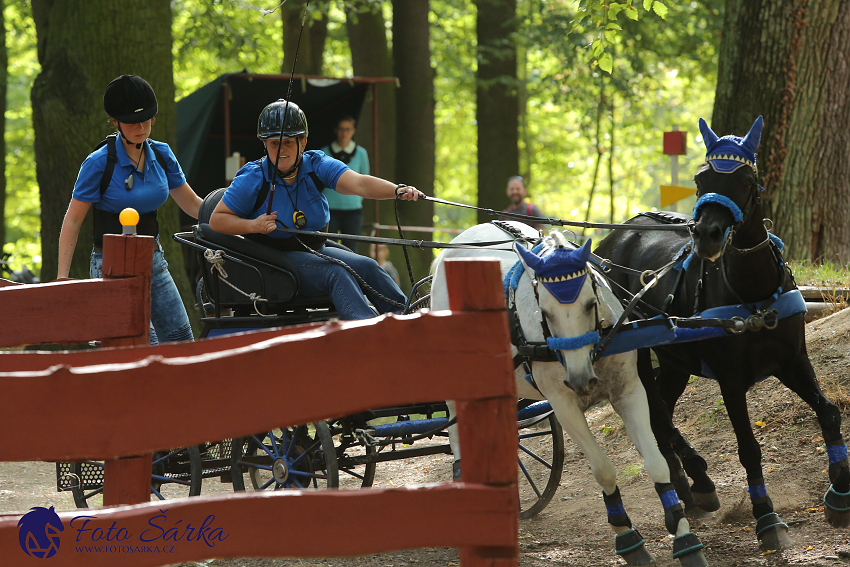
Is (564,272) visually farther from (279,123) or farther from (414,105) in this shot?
(414,105)

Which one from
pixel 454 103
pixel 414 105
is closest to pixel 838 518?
pixel 414 105

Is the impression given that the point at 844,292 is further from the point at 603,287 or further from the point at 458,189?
the point at 458,189

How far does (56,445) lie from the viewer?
2.03 meters

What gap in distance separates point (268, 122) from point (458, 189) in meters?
24.7

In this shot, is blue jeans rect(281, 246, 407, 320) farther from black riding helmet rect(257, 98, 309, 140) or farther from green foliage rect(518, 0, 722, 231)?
green foliage rect(518, 0, 722, 231)

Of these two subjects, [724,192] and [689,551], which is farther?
[724,192]

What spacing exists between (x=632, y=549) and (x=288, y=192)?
2846 mm

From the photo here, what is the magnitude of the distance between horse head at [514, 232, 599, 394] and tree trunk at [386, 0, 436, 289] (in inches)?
418

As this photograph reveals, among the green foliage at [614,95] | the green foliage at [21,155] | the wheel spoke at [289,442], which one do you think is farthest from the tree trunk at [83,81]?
the green foliage at [21,155]

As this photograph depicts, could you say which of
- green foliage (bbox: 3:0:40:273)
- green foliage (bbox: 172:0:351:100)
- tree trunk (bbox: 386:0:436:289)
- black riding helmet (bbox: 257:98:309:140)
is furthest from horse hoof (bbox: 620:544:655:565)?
green foliage (bbox: 3:0:40:273)

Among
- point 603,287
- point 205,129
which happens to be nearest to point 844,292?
point 603,287

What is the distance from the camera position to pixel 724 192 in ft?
13.3

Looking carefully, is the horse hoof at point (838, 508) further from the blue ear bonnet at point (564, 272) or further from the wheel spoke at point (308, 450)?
the wheel spoke at point (308, 450)

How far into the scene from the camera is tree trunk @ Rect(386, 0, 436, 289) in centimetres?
1458
